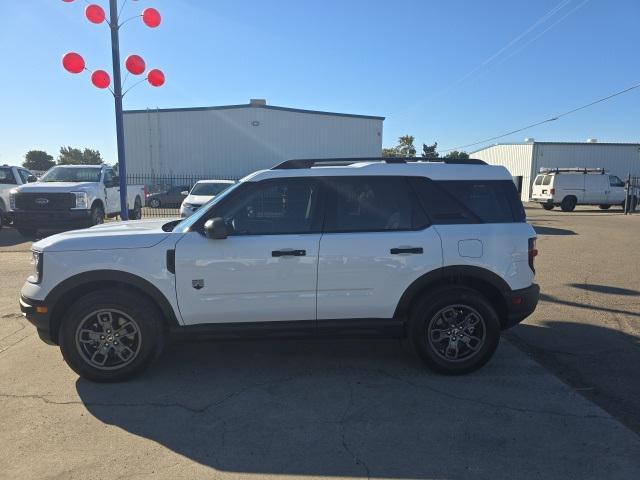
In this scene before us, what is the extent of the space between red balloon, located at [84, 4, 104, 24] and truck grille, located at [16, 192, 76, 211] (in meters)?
4.81

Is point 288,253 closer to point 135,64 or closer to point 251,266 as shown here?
point 251,266

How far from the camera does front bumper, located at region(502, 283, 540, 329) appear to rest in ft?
14.0

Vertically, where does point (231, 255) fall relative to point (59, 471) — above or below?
above

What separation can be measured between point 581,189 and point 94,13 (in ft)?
83.9

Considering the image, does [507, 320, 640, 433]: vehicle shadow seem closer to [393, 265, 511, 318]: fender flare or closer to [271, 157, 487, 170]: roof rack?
[393, 265, 511, 318]: fender flare

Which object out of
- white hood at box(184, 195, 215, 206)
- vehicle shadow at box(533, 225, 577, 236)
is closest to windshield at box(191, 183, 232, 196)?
white hood at box(184, 195, 215, 206)

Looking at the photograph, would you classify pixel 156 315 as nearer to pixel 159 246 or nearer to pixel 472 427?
pixel 159 246

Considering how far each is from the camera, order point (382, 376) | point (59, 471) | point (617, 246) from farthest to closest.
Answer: point (617, 246), point (382, 376), point (59, 471)

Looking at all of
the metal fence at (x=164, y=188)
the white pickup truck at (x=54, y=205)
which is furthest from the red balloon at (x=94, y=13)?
the metal fence at (x=164, y=188)

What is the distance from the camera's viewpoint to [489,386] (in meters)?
4.07

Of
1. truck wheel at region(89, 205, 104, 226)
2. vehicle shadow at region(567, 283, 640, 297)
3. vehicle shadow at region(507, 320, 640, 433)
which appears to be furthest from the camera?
truck wheel at region(89, 205, 104, 226)

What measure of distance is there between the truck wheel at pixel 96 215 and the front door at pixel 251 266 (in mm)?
10328

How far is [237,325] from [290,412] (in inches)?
35.0

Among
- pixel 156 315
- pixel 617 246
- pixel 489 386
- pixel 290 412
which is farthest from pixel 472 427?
pixel 617 246
